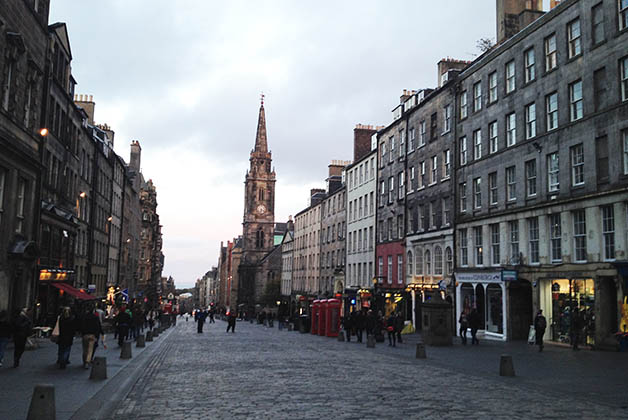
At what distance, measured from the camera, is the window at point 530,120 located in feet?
100

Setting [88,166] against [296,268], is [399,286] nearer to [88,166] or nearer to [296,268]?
[88,166]

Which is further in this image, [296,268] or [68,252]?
[296,268]

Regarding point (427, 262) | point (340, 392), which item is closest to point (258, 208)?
point (427, 262)

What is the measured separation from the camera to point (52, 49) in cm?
3055

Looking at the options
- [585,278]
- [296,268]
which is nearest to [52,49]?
[585,278]

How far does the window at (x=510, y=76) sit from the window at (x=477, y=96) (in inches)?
122

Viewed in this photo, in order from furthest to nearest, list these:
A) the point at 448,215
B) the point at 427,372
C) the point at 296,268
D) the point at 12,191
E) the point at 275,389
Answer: the point at 296,268 → the point at 448,215 → the point at 12,191 → the point at 427,372 → the point at 275,389

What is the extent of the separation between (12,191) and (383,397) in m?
19.4

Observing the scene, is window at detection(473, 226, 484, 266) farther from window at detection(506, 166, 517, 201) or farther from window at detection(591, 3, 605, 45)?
window at detection(591, 3, 605, 45)

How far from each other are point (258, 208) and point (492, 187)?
109921mm

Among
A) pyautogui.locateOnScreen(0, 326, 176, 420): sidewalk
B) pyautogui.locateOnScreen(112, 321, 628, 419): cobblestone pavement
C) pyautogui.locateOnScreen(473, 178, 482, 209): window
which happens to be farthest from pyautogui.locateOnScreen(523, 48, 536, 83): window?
pyautogui.locateOnScreen(0, 326, 176, 420): sidewalk

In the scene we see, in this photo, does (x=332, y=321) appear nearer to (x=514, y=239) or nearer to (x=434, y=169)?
(x=514, y=239)

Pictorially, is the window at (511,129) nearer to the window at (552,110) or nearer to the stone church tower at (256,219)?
the window at (552,110)

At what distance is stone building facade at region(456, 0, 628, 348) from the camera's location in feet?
81.8
